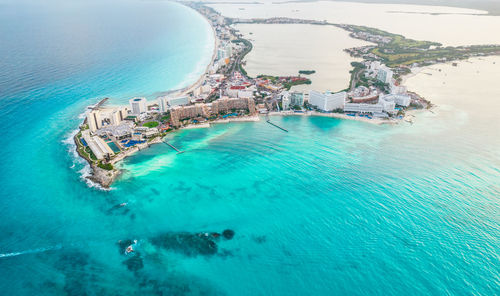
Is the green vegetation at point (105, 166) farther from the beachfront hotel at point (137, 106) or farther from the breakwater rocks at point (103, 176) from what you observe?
the beachfront hotel at point (137, 106)

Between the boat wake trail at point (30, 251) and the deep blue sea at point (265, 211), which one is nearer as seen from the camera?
the deep blue sea at point (265, 211)

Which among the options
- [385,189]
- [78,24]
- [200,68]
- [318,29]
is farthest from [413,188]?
[78,24]

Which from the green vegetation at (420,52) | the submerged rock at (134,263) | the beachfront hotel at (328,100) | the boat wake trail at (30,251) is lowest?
the submerged rock at (134,263)

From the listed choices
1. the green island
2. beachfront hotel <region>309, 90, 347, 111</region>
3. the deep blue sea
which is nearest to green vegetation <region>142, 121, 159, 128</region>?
the deep blue sea

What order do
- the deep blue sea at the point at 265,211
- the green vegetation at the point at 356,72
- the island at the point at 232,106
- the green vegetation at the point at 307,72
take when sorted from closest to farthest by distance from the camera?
the deep blue sea at the point at 265,211, the island at the point at 232,106, the green vegetation at the point at 356,72, the green vegetation at the point at 307,72

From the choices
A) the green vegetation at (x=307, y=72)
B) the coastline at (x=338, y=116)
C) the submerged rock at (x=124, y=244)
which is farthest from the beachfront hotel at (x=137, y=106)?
the green vegetation at (x=307, y=72)

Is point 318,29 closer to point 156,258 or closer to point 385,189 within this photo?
point 385,189

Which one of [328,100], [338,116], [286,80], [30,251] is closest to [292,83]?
[286,80]
